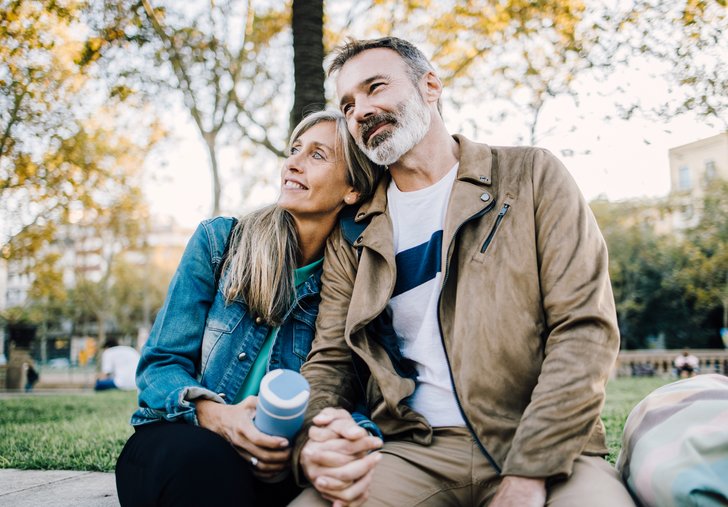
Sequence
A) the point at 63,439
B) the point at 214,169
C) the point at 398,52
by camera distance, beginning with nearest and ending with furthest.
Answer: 1. the point at 398,52
2. the point at 63,439
3. the point at 214,169

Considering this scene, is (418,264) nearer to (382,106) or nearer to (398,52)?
(382,106)

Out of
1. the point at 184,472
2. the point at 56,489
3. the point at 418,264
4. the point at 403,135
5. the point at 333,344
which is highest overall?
the point at 403,135

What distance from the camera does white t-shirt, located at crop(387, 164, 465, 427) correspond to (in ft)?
8.75

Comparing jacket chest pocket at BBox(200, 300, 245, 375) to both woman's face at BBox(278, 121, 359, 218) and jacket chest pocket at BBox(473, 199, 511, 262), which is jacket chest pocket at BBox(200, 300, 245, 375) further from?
jacket chest pocket at BBox(473, 199, 511, 262)

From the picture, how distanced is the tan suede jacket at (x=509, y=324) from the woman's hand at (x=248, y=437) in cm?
10

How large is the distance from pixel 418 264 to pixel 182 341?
46.3 inches

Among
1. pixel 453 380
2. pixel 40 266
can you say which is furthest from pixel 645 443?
pixel 40 266

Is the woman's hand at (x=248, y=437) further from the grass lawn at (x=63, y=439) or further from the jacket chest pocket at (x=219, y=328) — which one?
the grass lawn at (x=63, y=439)

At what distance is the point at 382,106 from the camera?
10.1ft

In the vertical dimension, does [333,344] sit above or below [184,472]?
above

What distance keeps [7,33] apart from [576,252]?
40.4 ft

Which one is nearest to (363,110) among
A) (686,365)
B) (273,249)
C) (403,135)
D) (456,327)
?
(403,135)

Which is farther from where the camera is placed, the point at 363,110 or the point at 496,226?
the point at 363,110

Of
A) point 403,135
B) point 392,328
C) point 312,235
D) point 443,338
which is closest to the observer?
point 443,338
